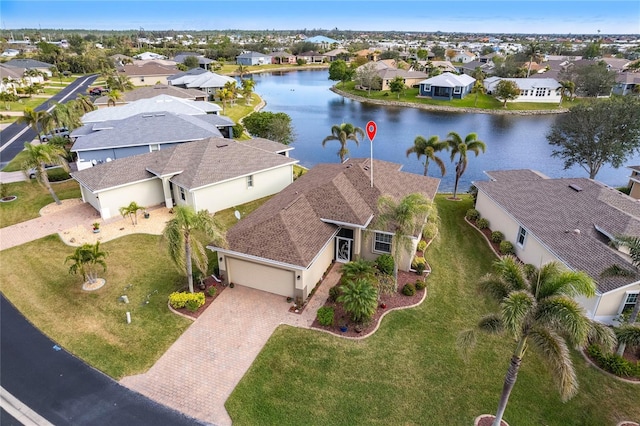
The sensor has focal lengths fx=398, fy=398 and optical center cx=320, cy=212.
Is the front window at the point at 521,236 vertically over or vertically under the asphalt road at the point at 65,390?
over

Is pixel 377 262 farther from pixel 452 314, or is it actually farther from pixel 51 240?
pixel 51 240

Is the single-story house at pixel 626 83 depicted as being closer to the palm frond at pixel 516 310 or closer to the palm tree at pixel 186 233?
the palm frond at pixel 516 310

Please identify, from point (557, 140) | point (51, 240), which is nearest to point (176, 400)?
point (51, 240)

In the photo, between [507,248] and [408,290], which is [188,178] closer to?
[408,290]

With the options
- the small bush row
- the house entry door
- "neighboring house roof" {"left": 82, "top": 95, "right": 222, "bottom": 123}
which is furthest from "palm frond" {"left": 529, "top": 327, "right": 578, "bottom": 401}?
"neighboring house roof" {"left": 82, "top": 95, "right": 222, "bottom": 123}

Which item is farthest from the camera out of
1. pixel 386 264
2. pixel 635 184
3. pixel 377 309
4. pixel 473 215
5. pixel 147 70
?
pixel 147 70

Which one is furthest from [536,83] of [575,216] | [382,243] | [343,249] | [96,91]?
[96,91]

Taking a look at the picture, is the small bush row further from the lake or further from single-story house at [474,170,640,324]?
the lake

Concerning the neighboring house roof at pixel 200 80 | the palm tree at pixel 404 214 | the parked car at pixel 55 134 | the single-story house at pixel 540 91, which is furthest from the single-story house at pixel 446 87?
the palm tree at pixel 404 214
